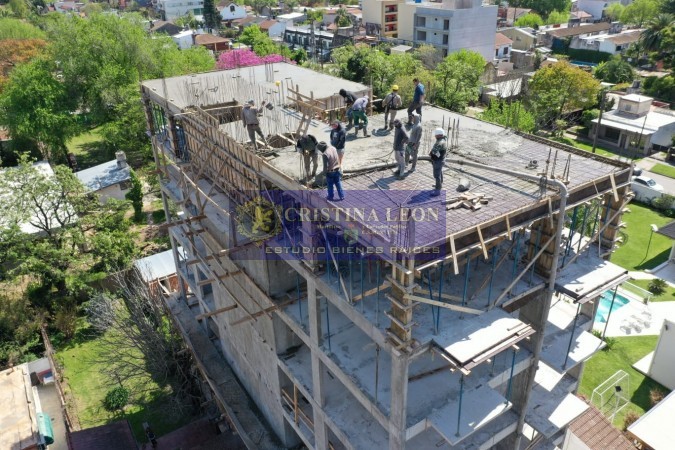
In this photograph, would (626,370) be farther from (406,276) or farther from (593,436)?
(406,276)

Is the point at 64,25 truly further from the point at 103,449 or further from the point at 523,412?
the point at 523,412

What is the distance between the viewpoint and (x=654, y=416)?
24.7m

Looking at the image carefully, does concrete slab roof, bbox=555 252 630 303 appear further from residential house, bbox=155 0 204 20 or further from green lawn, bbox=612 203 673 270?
residential house, bbox=155 0 204 20

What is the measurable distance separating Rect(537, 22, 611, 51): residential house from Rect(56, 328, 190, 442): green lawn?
106118mm

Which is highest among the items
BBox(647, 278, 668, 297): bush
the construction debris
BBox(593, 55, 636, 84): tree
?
the construction debris

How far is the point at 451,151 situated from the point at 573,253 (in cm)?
601

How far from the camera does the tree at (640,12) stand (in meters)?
120

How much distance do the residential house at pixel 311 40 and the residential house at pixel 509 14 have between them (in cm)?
5007

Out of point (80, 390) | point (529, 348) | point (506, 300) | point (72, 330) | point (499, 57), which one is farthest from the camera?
point (499, 57)

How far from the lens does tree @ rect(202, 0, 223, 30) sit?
139 meters

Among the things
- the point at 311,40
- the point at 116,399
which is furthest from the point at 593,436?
the point at 311,40

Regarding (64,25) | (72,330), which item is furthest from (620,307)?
(64,25)

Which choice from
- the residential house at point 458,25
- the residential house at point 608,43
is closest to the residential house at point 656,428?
the residential house at point 458,25

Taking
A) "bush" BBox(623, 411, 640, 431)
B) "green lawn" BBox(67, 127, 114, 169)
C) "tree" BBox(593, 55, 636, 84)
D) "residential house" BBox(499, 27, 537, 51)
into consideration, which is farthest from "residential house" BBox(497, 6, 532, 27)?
"bush" BBox(623, 411, 640, 431)
